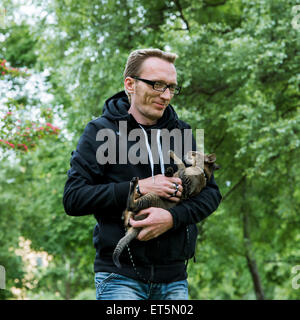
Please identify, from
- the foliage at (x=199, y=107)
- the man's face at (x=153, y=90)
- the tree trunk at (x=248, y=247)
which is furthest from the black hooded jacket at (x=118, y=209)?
the tree trunk at (x=248, y=247)

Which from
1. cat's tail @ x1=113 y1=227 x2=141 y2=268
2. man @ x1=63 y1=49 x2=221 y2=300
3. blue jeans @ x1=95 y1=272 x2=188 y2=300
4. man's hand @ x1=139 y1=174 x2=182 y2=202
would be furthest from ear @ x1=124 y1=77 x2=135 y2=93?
blue jeans @ x1=95 y1=272 x2=188 y2=300

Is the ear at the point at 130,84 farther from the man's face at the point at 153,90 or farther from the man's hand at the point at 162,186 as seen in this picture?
the man's hand at the point at 162,186

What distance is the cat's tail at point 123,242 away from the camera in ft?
8.35

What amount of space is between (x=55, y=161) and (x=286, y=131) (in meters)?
6.84

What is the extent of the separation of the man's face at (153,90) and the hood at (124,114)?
3.0 inches

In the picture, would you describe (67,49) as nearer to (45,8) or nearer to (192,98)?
(45,8)

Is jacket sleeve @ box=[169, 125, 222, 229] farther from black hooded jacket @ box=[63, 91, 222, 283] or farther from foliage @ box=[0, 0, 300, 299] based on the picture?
foliage @ box=[0, 0, 300, 299]

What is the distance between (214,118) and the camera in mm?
11414

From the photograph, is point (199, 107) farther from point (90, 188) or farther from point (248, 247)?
point (90, 188)

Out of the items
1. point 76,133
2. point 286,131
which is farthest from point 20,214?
point 286,131

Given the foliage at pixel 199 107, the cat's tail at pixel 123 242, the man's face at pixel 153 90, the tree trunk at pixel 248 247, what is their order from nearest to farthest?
the cat's tail at pixel 123 242 < the man's face at pixel 153 90 < the foliage at pixel 199 107 < the tree trunk at pixel 248 247

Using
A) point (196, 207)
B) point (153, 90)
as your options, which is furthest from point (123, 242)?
point (153, 90)

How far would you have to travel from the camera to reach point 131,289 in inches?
103

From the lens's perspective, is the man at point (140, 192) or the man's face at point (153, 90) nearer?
the man at point (140, 192)
